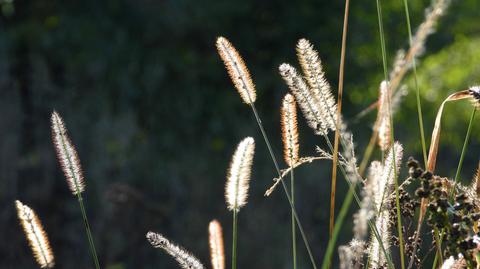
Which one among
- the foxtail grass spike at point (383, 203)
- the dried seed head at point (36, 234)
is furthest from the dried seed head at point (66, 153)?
the foxtail grass spike at point (383, 203)

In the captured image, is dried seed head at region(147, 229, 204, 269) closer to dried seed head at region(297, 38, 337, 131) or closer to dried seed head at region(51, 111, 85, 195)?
dried seed head at region(51, 111, 85, 195)

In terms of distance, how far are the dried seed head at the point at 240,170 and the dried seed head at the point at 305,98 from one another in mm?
175

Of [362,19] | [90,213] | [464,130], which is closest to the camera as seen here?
[90,213]

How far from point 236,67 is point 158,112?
654cm

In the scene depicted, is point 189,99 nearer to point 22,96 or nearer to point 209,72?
point 209,72

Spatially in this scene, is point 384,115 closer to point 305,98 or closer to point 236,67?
point 305,98

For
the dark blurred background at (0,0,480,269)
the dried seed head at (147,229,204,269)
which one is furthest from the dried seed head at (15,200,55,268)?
the dark blurred background at (0,0,480,269)

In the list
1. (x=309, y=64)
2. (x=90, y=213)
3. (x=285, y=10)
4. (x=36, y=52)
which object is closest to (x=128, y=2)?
(x=36, y=52)

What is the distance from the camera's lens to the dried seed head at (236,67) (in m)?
1.95

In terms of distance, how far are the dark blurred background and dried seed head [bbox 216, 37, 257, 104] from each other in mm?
5769

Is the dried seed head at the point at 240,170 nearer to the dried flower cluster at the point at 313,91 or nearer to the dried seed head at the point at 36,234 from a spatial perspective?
the dried flower cluster at the point at 313,91

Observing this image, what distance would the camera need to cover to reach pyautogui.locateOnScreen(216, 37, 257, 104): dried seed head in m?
1.95

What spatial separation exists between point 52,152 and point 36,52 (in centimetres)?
108

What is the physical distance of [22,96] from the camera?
8258 millimetres
